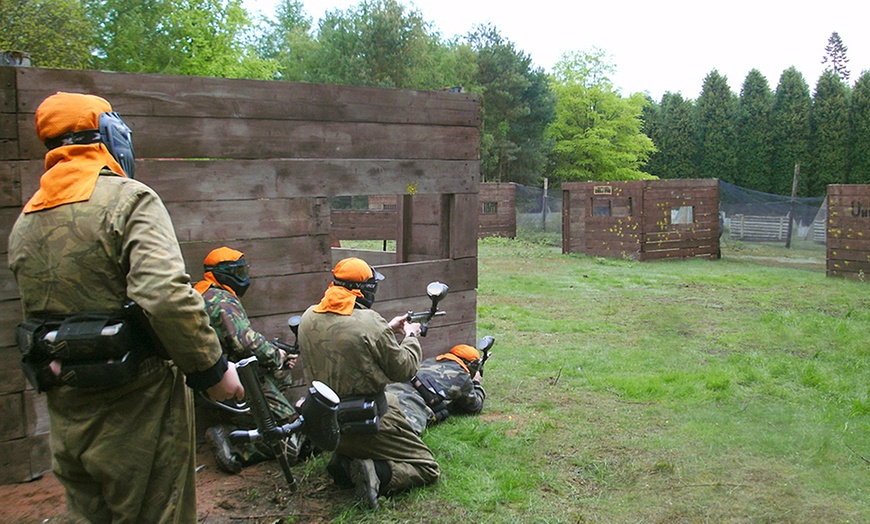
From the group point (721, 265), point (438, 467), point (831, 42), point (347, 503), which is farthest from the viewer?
point (831, 42)

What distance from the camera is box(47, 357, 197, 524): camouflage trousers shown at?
9.15 feet

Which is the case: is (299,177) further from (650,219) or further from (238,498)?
(650,219)

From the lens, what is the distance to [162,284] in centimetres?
263

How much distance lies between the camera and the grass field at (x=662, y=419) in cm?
478

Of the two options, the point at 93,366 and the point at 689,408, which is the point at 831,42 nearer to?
the point at 689,408

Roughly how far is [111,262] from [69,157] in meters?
0.47

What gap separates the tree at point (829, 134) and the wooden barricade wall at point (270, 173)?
32851mm

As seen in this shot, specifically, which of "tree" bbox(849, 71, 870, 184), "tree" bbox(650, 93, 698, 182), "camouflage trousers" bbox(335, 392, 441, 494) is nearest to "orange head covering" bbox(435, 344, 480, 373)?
"camouflage trousers" bbox(335, 392, 441, 494)

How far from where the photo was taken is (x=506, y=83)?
44812 mm

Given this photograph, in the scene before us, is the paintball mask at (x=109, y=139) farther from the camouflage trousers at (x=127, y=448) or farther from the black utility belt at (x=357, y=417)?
the black utility belt at (x=357, y=417)

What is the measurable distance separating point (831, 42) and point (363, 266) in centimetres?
4667

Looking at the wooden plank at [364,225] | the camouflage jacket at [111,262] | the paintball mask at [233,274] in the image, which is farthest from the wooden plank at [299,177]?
the wooden plank at [364,225]

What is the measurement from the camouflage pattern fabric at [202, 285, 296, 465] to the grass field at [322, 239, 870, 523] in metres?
1.06

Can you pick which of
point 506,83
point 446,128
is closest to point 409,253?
point 446,128
